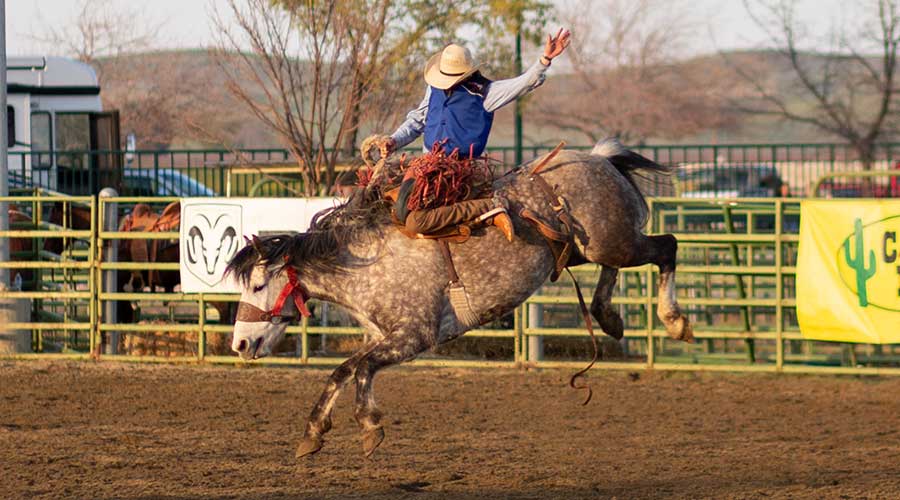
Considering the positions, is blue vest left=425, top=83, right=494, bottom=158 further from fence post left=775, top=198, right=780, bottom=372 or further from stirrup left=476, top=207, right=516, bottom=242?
fence post left=775, top=198, right=780, bottom=372

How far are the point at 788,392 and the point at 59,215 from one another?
927cm

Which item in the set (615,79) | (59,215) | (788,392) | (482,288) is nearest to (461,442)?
(482,288)

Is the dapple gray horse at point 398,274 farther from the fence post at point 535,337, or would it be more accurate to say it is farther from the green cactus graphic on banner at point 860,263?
the fence post at point 535,337

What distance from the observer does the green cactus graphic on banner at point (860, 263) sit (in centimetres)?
1033

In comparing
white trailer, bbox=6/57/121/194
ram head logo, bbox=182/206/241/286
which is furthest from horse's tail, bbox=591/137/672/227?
white trailer, bbox=6/57/121/194

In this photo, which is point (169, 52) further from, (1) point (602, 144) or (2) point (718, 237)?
(1) point (602, 144)

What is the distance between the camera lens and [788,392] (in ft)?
34.5

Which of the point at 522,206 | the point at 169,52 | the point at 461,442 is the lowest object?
the point at 461,442

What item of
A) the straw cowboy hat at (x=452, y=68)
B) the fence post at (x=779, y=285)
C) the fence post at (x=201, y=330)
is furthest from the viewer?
the fence post at (x=201, y=330)

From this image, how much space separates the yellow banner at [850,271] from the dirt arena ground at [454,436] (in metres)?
0.57

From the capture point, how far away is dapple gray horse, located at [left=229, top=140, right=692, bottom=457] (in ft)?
20.3

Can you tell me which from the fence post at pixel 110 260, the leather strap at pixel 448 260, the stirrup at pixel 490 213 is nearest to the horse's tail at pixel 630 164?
the stirrup at pixel 490 213

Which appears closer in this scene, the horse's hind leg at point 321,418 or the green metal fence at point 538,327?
the horse's hind leg at point 321,418

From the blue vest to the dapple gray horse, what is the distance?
0.26 m
